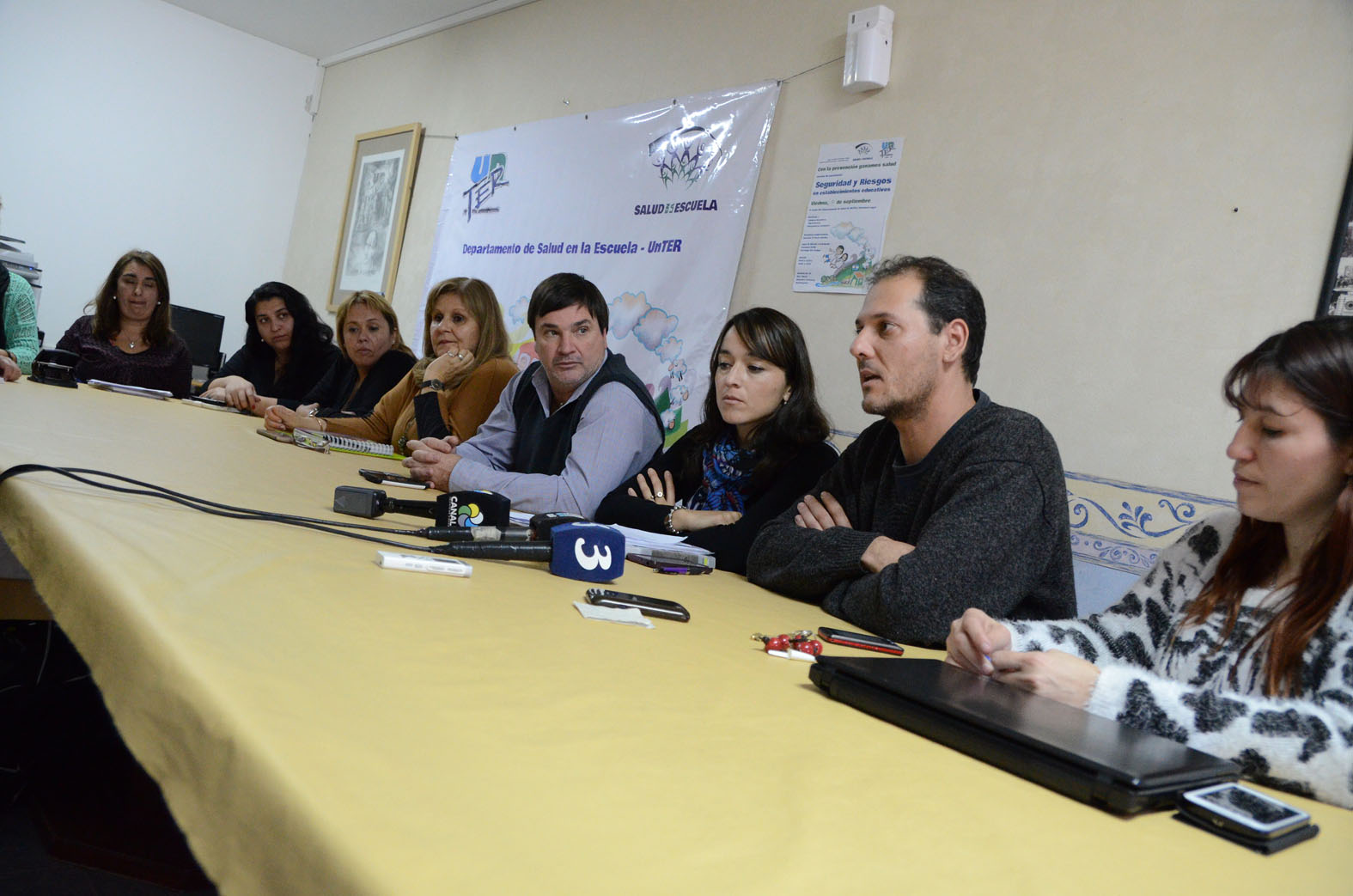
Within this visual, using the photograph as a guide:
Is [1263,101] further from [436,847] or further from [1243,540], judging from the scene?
[436,847]

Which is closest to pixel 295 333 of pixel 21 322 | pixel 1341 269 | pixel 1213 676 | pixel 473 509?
pixel 21 322

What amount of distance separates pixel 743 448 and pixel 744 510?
174 mm

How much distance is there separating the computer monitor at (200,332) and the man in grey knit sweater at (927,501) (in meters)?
5.58

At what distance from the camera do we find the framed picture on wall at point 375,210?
18.6 ft

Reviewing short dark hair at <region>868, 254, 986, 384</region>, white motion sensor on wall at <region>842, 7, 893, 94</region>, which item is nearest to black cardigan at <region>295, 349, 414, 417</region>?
white motion sensor on wall at <region>842, 7, 893, 94</region>

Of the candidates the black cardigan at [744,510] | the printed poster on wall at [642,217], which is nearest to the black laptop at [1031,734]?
the black cardigan at [744,510]

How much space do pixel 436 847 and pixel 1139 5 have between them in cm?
269

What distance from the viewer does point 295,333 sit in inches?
187

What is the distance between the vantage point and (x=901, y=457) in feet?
6.23

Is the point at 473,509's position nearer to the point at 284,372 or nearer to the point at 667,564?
the point at 667,564

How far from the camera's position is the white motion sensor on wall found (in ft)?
9.65

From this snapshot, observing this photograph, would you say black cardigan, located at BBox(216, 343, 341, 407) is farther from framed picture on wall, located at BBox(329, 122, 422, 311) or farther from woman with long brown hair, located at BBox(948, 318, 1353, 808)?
woman with long brown hair, located at BBox(948, 318, 1353, 808)

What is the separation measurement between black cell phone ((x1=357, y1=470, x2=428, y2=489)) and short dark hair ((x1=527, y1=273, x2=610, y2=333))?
621mm

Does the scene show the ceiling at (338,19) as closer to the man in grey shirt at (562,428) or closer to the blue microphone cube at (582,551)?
the man in grey shirt at (562,428)
